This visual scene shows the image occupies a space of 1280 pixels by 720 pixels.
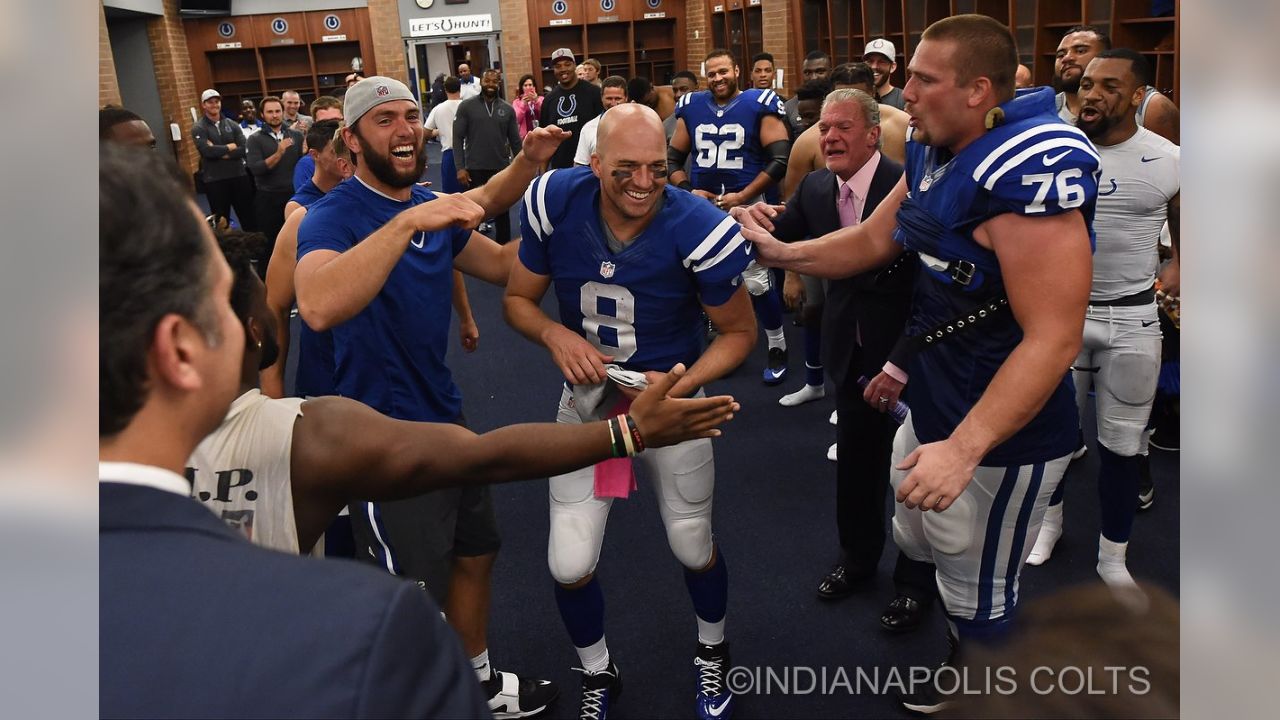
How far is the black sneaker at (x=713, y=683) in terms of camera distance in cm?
260

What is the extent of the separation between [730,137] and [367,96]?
10.7ft

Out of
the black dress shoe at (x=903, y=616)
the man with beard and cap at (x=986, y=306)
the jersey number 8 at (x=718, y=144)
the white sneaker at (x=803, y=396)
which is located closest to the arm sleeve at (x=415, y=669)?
the man with beard and cap at (x=986, y=306)

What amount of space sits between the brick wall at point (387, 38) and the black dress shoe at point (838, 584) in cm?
1662

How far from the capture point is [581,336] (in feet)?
8.61

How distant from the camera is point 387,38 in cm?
1802

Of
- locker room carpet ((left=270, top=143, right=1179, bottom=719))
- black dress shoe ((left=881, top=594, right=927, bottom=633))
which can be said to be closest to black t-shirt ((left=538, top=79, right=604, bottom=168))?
locker room carpet ((left=270, top=143, right=1179, bottom=719))

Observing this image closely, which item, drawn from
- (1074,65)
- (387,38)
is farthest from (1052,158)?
(387,38)

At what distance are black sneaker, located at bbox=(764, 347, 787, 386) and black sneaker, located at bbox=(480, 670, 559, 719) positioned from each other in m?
2.69

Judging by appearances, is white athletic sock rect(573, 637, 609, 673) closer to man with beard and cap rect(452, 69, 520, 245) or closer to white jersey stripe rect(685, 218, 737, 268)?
white jersey stripe rect(685, 218, 737, 268)

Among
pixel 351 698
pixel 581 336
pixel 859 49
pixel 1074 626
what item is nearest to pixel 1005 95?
pixel 581 336

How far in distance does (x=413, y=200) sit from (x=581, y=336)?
1.96ft

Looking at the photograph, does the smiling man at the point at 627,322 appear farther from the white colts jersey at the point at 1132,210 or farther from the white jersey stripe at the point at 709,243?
the white colts jersey at the point at 1132,210

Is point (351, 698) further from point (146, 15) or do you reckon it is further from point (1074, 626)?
point (146, 15)

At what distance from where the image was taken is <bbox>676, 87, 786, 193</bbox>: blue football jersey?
5492 mm
